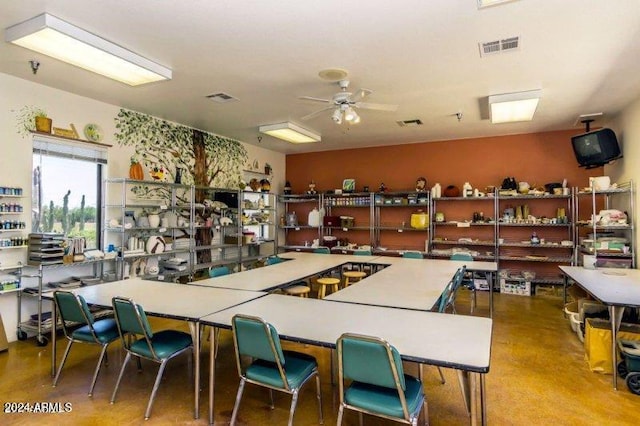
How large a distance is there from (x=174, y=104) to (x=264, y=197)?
12.0ft

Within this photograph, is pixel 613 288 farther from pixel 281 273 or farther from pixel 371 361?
pixel 281 273

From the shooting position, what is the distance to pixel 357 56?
142 inches

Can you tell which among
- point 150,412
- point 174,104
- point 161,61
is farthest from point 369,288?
point 174,104

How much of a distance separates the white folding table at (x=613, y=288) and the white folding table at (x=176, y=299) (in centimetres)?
307

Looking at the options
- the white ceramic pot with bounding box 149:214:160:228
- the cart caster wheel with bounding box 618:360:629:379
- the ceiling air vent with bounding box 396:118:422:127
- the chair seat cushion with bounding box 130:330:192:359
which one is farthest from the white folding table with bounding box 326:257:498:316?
the white ceramic pot with bounding box 149:214:160:228

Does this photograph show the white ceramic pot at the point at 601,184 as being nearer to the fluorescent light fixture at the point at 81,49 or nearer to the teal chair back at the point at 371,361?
the teal chair back at the point at 371,361

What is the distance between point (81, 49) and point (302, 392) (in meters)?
3.45

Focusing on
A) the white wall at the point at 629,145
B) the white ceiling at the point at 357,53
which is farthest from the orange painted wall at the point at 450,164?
the white ceiling at the point at 357,53

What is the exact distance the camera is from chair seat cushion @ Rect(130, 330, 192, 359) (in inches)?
110

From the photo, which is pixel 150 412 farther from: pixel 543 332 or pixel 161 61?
pixel 543 332

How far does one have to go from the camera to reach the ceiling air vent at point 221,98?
4746 millimetres

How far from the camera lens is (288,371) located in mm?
2447

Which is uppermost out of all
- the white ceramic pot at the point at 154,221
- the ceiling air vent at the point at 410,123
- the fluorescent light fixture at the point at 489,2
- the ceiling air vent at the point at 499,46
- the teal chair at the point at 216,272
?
the ceiling air vent at the point at 410,123

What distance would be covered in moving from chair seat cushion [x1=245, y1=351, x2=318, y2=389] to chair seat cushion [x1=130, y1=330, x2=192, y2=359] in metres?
0.74
